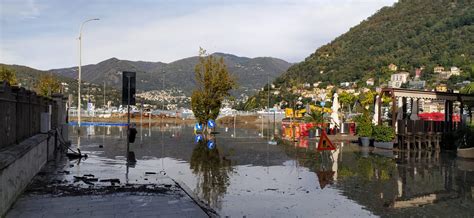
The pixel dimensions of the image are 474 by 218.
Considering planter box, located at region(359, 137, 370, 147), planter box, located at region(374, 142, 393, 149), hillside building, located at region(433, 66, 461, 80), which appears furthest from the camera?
hillside building, located at region(433, 66, 461, 80)

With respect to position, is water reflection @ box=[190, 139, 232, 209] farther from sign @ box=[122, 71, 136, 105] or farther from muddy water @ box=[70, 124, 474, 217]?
sign @ box=[122, 71, 136, 105]

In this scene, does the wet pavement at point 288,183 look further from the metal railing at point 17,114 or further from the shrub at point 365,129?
the shrub at point 365,129

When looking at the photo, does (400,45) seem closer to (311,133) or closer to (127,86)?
(311,133)

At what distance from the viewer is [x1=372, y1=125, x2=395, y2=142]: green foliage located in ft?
87.4

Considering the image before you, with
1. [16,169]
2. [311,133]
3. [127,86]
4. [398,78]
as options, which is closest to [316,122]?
[311,133]

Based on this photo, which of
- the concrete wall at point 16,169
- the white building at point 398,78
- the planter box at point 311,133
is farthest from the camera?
the white building at point 398,78

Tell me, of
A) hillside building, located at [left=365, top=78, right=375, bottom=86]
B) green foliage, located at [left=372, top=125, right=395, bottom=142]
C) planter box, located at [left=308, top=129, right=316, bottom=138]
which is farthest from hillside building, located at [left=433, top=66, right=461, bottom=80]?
green foliage, located at [left=372, top=125, right=395, bottom=142]

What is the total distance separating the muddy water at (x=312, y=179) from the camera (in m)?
10.5

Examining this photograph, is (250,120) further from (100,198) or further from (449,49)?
(100,198)

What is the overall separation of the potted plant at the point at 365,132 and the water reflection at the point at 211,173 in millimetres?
9952

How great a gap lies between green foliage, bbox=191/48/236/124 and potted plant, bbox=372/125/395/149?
13328 millimetres

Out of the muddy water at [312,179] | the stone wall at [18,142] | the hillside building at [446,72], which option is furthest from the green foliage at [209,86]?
the hillside building at [446,72]

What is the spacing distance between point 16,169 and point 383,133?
21.2 meters

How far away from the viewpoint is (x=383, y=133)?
27000mm
